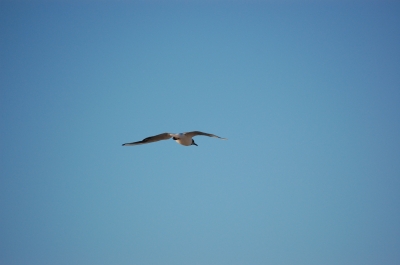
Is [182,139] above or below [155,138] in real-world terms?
→ above

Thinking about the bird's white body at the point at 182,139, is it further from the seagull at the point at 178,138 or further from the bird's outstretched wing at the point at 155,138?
the bird's outstretched wing at the point at 155,138

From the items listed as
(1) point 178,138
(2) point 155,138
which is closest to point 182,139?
(1) point 178,138

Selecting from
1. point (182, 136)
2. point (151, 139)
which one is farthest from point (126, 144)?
point (182, 136)

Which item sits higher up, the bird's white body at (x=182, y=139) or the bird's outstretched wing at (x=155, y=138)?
the bird's white body at (x=182, y=139)

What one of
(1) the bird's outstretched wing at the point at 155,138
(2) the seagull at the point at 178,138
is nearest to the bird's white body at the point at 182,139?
(2) the seagull at the point at 178,138

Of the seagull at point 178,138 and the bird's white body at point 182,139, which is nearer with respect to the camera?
the seagull at point 178,138

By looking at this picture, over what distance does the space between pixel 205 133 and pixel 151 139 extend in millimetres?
1884

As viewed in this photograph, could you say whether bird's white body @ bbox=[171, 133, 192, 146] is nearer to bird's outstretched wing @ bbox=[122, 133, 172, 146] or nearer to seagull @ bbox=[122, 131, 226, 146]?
seagull @ bbox=[122, 131, 226, 146]

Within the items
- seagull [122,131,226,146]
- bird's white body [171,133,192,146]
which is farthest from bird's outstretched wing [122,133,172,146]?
bird's white body [171,133,192,146]

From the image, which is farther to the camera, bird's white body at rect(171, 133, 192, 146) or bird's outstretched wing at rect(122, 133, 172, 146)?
bird's white body at rect(171, 133, 192, 146)

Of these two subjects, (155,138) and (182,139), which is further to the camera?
(182,139)

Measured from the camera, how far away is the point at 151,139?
16.4m

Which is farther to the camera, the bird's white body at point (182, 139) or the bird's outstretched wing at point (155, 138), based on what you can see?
the bird's white body at point (182, 139)

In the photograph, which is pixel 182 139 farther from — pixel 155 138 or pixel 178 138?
pixel 155 138
